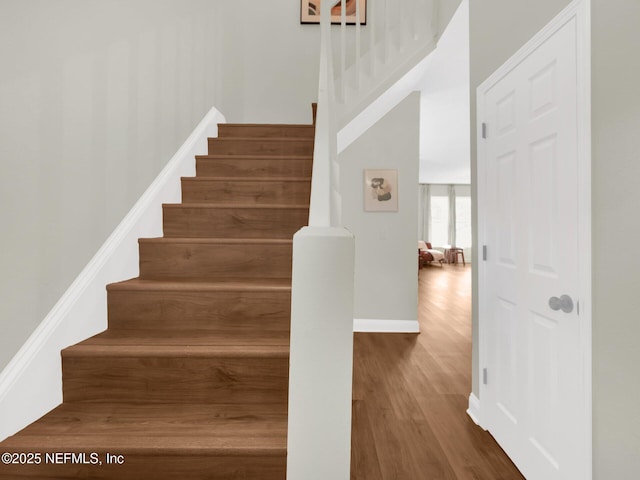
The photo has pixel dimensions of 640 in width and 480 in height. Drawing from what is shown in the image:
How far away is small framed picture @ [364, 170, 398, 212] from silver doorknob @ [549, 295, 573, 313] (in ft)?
7.81

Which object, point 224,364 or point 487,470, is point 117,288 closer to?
point 224,364

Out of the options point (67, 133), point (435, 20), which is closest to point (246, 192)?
point (67, 133)

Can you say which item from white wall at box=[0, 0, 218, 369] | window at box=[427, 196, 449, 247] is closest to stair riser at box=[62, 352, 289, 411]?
white wall at box=[0, 0, 218, 369]

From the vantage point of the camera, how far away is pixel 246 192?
91.8 inches

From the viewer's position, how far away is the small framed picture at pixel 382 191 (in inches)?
144

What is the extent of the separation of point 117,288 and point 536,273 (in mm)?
1849

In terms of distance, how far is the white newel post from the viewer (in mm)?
669

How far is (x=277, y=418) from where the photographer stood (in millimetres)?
1202

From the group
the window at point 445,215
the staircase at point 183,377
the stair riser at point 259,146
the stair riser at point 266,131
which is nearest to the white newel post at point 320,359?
the staircase at point 183,377

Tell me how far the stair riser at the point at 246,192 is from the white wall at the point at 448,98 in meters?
1.62

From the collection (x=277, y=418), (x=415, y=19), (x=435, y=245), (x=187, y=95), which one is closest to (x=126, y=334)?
(x=277, y=418)

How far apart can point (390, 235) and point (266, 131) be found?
1.64 m

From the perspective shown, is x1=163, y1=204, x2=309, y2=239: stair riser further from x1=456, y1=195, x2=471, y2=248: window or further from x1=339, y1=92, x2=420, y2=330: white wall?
x1=456, y1=195, x2=471, y2=248: window

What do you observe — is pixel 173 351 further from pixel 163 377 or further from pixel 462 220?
pixel 462 220
